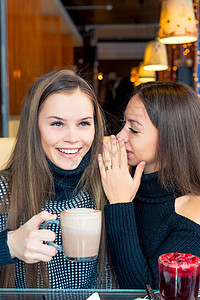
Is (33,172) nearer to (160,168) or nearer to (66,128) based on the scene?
(66,128)

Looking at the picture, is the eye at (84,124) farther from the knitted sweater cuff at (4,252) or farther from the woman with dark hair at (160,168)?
the knitted sweater cuff at (4,252)

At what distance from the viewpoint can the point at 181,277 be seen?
96 cm

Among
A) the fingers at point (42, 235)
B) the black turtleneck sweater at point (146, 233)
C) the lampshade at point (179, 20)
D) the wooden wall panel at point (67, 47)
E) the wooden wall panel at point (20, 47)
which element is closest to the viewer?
the fingers at point (42, 235)

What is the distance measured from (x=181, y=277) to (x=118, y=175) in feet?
1.85

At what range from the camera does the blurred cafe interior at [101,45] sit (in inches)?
130

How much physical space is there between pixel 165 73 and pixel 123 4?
2.79 meters

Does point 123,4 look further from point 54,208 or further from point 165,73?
point 54,208

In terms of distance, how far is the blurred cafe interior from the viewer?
3.31m

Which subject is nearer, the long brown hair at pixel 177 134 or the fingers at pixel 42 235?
the fingers at pixel 42 235

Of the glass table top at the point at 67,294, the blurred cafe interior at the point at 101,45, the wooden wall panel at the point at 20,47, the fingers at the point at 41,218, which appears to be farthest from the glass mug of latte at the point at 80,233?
the wooden wall panel at the point at 20,47

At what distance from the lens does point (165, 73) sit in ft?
23.0

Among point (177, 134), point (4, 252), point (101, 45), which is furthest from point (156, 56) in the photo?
point (101, 45)

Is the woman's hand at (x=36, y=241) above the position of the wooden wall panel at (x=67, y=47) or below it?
below

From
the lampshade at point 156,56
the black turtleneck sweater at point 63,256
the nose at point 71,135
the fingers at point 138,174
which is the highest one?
the lampshade at point 156,56
